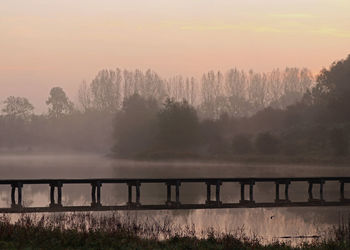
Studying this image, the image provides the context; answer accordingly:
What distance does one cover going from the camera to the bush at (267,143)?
11325 centimetres

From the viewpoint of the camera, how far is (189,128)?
126438 millimetres

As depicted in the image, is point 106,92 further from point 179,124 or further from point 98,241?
point 98,241

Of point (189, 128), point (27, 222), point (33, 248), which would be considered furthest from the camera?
point (189, 128)

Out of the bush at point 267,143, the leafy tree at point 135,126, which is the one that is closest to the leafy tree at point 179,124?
the leafy tree at point 135,126

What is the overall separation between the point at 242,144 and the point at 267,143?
21.0 ft

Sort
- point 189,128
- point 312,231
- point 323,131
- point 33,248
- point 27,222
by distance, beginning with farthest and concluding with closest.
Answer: point 189,128, point 323,131, point 312,231, point 27,222, point 33,248

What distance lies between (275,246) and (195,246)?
2891mm

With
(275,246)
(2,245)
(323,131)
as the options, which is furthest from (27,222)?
(323,131)

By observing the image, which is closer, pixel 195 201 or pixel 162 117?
pixel 195 201

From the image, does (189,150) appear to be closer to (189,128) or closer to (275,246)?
(189,128)

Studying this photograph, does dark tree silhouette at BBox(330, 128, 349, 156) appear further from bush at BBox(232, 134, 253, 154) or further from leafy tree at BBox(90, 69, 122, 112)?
leafy tree at BBox(90, 69, 122, 112)

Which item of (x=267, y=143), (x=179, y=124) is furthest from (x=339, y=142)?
(x=179, y=124)

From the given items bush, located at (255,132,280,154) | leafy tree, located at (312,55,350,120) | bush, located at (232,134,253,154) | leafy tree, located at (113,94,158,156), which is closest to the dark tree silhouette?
leafy tree, located at (312,55,350,120)

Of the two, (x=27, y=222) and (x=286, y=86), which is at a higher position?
(x=286, y=86)
